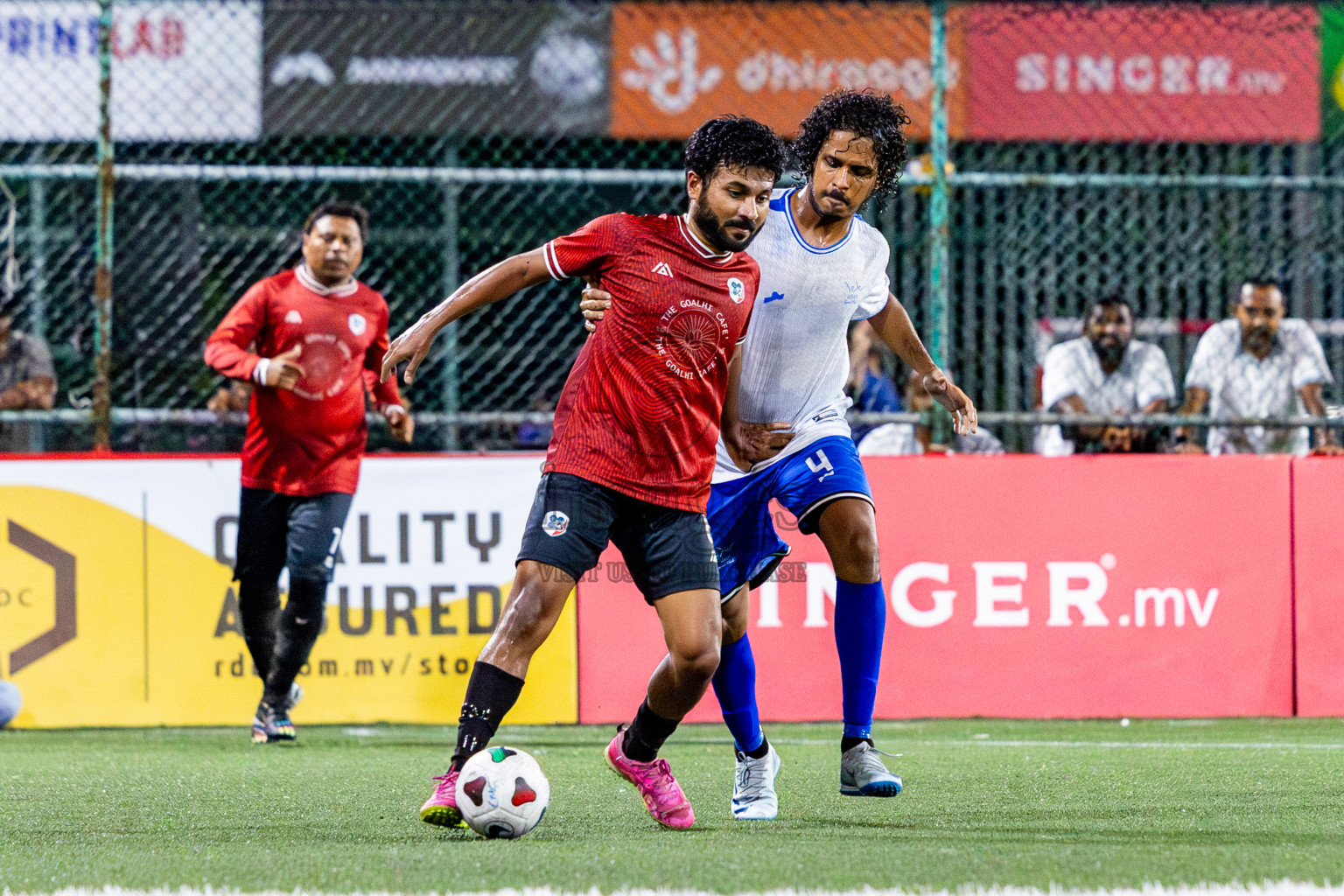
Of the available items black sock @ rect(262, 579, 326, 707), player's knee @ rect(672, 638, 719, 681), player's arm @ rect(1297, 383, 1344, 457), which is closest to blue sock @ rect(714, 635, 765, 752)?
player's knee @ rect(672, 638, 719, 681)

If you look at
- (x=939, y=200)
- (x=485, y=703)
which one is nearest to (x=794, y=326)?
(x=485, y=703)

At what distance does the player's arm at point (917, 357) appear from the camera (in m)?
5.20

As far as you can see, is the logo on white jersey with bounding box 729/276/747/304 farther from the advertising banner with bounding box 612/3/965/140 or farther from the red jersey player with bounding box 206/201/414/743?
the advertising banner with bounding box 612/3/965/140

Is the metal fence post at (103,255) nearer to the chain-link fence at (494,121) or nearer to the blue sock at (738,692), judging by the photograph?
the chain-link fence at (494,121)

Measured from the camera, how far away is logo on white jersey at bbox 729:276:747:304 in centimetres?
437

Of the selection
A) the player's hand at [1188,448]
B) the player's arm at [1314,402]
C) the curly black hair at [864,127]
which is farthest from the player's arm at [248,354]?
the player's arm at [1314,402]

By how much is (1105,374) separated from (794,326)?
3.83 m

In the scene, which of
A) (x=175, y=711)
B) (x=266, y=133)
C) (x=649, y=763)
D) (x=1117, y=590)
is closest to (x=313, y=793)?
(x=649, y=763)

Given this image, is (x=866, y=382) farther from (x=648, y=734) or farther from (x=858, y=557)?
(x=648, y=734)

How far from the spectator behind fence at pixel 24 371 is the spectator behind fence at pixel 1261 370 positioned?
5.28 m

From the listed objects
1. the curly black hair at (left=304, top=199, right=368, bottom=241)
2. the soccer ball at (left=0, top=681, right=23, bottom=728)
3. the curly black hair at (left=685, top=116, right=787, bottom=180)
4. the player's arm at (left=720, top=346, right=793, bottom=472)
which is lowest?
the soccer ball at (left=0, top=681, right=23, bottom=728)

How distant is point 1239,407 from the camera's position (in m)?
8.15

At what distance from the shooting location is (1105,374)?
840 centimetres

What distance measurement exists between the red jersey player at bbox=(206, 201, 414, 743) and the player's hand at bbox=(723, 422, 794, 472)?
231 centimetres
